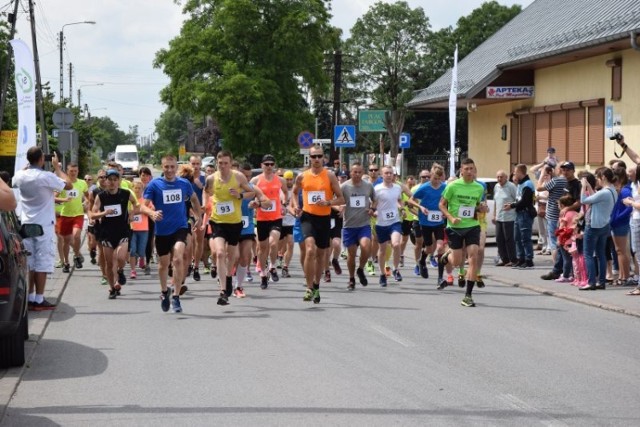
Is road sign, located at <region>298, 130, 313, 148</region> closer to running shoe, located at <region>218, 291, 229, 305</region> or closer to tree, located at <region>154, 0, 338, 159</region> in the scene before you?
tree, located at <region>154, 0, 338, 159</region>

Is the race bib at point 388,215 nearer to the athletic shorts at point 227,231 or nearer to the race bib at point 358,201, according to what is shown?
the race bib at point 358,201

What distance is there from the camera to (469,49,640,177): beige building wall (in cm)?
2538

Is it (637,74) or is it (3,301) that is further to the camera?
(637,74)

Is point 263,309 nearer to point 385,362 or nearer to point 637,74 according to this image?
point 385,362

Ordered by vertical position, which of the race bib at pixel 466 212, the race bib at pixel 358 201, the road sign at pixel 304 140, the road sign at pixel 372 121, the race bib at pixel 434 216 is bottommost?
the race bib at pixel 434 216

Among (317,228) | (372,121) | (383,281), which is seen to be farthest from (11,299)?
(372,121)

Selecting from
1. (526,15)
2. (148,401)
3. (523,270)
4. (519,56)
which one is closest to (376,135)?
(526,15)

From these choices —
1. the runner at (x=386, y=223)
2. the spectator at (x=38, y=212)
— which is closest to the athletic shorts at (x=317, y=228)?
the runner at (x=386, y=223)

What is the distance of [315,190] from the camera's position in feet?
45.7

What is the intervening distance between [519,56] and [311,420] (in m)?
25.0

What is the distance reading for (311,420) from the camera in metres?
6.79

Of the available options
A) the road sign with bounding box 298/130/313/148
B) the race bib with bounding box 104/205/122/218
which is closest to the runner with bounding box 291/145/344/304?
the race bib with bounding box 104/205/122/218

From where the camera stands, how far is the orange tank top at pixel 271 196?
1642 centimetres

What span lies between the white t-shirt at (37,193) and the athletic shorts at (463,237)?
508 centimetres
